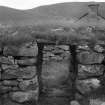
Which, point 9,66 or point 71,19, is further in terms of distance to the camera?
point 71,19

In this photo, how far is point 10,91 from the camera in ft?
25.7

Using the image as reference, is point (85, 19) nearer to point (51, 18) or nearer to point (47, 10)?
point (51, 18)

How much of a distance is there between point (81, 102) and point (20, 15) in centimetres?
480

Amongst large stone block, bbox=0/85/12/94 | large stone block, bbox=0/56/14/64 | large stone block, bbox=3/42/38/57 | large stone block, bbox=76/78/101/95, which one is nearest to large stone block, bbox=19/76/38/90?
large stone block, bbox=0/85/12/94

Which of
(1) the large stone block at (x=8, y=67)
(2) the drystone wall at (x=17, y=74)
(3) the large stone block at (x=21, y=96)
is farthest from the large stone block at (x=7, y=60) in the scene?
(3) the large stone block at (x=21, y=96)

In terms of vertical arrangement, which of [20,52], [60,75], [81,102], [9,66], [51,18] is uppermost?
[51,18]

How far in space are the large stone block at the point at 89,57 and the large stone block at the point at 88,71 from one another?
0.20 m

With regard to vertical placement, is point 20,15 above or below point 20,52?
above

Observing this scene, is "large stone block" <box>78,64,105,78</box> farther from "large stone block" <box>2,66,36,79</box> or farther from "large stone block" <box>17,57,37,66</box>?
"large stone block" <box>2,66,36,79</box>

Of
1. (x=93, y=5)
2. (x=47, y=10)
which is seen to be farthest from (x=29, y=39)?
(x=93, y=5)

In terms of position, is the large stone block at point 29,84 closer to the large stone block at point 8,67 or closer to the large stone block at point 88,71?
the large stone block at point 8,67

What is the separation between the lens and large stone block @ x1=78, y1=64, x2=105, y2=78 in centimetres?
805

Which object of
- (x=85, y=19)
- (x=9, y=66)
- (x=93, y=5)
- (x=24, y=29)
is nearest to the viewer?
(x=9, y=66)

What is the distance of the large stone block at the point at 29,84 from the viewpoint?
25.5 ft
